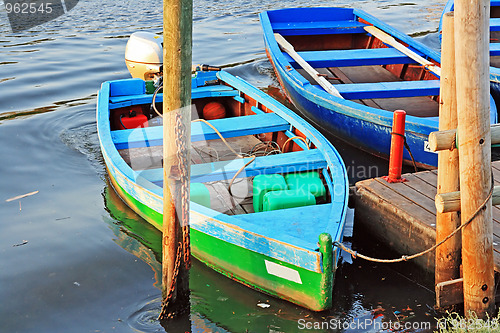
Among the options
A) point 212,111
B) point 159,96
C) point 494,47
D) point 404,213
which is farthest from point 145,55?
point 494,47

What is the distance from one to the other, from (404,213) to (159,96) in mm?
4175

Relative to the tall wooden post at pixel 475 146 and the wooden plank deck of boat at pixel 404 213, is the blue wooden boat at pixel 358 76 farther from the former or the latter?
the tall wooden post at pixel 475 146

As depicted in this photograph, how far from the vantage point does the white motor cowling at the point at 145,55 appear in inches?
339

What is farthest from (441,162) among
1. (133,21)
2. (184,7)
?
(133,21)

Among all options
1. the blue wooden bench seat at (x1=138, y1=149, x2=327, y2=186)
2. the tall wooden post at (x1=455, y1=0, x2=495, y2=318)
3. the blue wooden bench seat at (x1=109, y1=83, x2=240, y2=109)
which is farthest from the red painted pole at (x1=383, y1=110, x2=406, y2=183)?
the blue wooden bench seat at (x1=109, y1=83, x2=240, y2=109)

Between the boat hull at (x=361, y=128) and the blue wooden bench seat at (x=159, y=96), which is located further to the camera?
the blue wooden bench seat at (x=159, y=96)

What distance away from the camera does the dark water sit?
521 centimetres

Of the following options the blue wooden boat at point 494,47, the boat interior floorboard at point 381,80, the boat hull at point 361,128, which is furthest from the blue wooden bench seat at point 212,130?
the blue wooden boat at point 494,47

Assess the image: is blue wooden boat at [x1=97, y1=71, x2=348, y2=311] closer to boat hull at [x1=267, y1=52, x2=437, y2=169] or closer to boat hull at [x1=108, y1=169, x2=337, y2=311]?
boat hull at [x1=108, y1=169, x2=337, y2=311]

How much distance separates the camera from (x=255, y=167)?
238 inches

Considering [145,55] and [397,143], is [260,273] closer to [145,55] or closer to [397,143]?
[397,143]

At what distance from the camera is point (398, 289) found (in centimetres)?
559

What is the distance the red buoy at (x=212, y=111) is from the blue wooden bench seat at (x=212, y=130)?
3.53 feet

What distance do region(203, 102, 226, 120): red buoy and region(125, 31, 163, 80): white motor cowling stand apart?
914 millimetres
